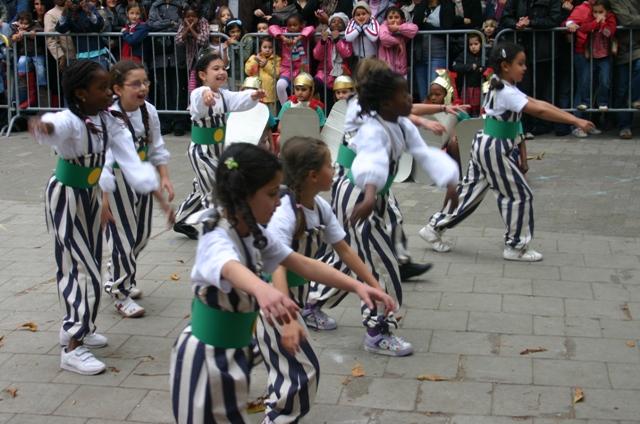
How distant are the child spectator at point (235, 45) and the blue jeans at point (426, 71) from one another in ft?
7.40

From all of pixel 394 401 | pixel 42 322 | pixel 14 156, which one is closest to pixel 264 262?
pixel 394 401

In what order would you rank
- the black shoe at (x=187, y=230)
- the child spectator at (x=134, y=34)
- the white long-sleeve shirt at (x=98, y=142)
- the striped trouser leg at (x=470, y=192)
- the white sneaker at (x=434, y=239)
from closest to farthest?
1. the white long-sleeve shirt at (x=98, y=142)
2. the striped trouser leg at (x=470, y=192)
3. the white sneaker at (x=434, y=239)
4. the black shoe at (x=187, y=230)
5. the child spectator at (x=134, y=34)

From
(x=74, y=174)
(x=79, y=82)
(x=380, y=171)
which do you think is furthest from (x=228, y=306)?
(x=79, y=82)

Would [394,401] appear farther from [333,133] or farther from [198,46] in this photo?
[198,46]

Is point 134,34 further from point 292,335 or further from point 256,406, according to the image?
point 292,335

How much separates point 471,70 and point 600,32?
1.60m

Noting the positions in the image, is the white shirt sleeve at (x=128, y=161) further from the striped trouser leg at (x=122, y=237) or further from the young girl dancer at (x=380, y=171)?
the young girl dancer at (x=380, y=171)

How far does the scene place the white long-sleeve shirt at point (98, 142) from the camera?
4.49 meters

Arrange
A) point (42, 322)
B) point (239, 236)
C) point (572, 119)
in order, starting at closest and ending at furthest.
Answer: point (239, 236)
point (42, 322)
point (572, 119)

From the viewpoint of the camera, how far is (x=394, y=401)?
431 cm

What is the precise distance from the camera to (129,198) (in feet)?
18.7

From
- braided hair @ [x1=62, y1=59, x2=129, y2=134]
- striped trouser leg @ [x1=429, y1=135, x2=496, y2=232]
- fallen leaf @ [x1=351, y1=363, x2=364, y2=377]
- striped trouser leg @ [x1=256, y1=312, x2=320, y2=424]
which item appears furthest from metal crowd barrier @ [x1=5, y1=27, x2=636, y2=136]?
striped trouser leg @ [x1=256, y1=312, x2=320, y2=424]

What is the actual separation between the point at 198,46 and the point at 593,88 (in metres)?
5.18

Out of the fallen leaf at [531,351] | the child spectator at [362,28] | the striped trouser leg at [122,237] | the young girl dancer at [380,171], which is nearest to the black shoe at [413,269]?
the young girl dancer at [380,171]
